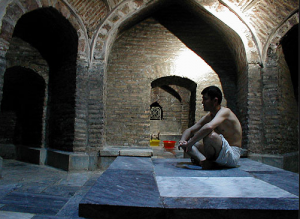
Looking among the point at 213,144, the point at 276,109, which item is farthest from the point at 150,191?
the point at 276,109

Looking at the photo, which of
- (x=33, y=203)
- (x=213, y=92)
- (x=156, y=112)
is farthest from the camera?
(x=156, y=112)

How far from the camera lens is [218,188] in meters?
2.09

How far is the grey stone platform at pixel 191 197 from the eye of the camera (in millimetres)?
1595

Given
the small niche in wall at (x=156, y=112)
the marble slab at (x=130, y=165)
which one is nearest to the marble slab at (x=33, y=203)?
the marble slab at (x=130, y=165)

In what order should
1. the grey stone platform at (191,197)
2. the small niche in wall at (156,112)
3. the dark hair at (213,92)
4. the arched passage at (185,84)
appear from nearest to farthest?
the grey stone platform at (191,197)
the dark hair at (213,92)
the arched passage at (185,84)
the small niche in wall at (156,112)

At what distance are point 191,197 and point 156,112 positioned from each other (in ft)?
27.2

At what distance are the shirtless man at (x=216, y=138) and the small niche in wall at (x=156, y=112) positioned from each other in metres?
6.71

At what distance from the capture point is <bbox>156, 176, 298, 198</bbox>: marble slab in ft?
6.19

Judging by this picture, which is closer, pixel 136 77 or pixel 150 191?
pixel 150 191

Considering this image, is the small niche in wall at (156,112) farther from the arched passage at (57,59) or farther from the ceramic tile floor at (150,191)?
the ceramic tile floor at (150,191)

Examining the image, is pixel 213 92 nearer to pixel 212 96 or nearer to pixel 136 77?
pixel 212 96

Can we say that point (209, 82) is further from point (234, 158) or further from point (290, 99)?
point (234, 158)

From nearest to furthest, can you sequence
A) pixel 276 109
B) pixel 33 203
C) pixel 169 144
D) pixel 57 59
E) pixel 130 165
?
pixel 33 203, pixel 130 165, pixel 276 109, pixel 57 59, pixel 169 144

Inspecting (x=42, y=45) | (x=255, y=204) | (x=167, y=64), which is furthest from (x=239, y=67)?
(x=42, y=45)
